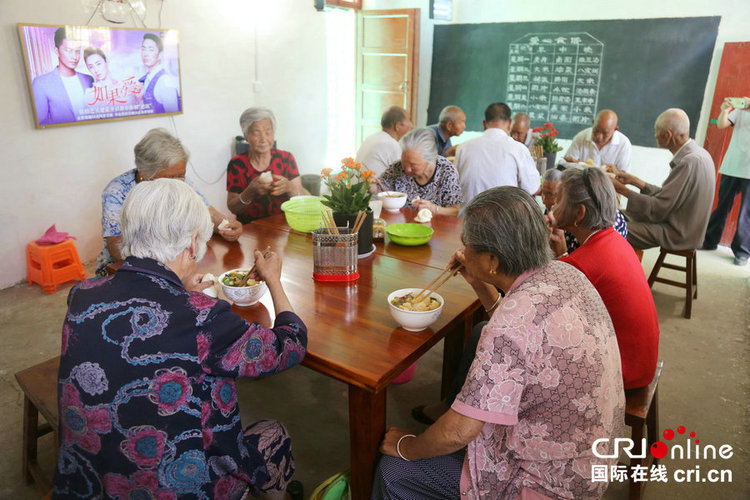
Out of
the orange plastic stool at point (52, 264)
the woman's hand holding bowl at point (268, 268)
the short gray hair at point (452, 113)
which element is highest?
the short gray hair at point (452, 113)

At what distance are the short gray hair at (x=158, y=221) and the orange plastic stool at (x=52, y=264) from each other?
9.56 feet

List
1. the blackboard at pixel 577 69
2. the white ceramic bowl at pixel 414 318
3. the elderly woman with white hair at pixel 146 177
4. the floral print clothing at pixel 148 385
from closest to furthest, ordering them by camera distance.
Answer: the floral print clothing at pixel 148 385
the white ceramic bowl at pixel 414 318
the elderly woman with white hair at pixel 146 177
the blackboard at pixel 577 69

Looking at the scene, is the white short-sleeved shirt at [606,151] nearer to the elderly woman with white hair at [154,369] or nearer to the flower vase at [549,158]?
the flower vase at [549,158]

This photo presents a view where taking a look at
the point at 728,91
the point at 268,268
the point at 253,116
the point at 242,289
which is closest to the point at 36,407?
the point at 242,289

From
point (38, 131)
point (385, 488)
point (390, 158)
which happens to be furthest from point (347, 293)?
point (38, 131)

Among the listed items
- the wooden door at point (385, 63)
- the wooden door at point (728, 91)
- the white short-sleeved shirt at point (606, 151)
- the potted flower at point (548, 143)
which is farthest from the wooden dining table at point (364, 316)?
the wooden door at point (385, 63)

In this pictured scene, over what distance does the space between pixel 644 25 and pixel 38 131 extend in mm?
5240

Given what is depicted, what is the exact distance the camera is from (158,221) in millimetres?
1274

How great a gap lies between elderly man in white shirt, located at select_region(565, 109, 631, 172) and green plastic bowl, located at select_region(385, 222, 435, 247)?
2.31 meters

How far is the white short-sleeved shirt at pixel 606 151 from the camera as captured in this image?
4480 millimetres

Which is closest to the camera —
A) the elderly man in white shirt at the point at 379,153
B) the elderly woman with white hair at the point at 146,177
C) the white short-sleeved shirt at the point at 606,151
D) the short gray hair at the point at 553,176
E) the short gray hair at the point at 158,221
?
the short gray hair at the point at 158,221

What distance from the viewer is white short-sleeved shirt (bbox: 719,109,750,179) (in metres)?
4.38

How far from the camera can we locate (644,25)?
5.01 meters

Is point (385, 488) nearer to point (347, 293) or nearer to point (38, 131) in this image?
point (347, 293)
